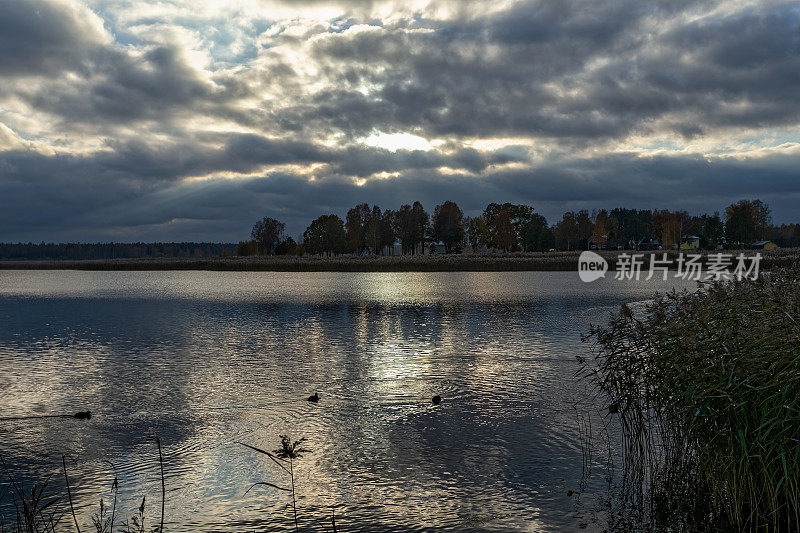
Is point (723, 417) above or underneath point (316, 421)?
above

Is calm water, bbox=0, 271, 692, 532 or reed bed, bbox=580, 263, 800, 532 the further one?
calm water, bbox=0, 271, 692, 532

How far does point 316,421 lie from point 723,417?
11.1 meters

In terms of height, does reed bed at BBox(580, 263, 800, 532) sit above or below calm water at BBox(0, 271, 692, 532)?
above

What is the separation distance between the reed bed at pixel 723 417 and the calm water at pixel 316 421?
5.70 feet

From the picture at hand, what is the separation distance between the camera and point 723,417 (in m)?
10.0

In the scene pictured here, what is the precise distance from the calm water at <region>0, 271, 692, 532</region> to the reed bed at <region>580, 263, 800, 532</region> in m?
1.74

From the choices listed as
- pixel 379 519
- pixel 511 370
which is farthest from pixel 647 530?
pixel 511 370

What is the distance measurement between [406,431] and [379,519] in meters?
5.58

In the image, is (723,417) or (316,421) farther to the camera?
(316,421)

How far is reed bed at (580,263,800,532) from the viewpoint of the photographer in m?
9.15

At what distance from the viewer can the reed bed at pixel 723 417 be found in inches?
360

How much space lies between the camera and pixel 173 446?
15.2m

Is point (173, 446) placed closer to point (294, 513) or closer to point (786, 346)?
point (294, 513)

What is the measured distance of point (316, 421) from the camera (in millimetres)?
17562
